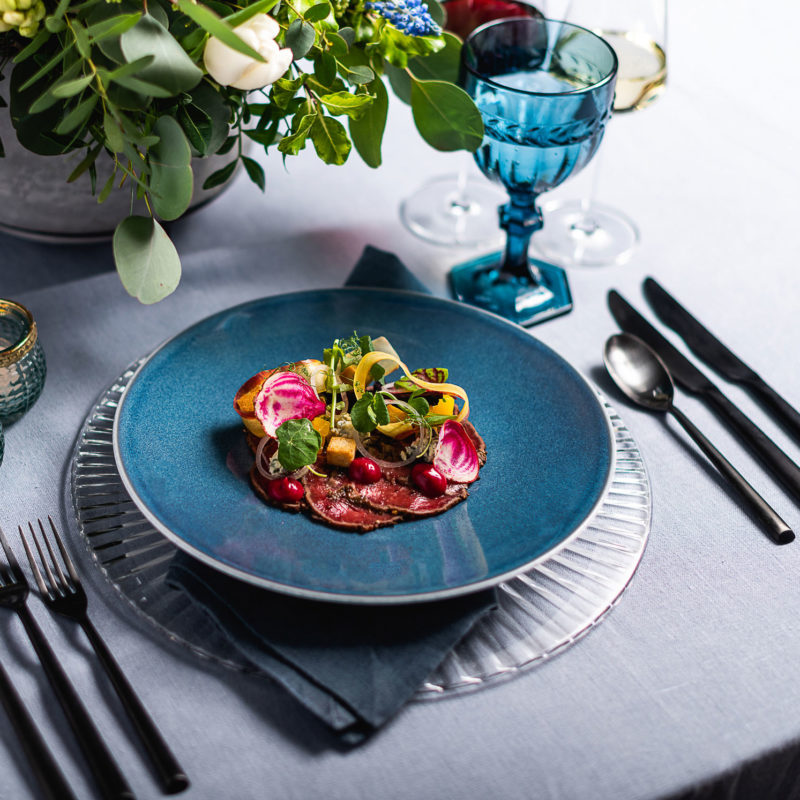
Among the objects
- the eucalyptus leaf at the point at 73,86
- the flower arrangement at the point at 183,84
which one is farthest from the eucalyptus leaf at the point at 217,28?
the eucalyptus leaf at the point at 73,86

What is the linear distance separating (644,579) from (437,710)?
10.1 inches

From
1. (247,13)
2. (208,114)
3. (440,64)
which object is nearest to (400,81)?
(440,64)

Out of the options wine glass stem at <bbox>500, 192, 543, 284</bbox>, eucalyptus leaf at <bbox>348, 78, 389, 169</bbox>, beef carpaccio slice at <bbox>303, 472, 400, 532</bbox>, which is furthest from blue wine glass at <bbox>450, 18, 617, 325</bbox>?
beef carpaccio slice at <bbox>303, 472, 400, 532</bbox>

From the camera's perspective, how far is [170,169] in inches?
31.7

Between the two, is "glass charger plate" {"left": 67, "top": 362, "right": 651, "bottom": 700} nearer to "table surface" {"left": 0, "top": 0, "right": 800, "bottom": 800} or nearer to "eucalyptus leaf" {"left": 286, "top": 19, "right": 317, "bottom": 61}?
"table surface" {"left": 0, "top": 0, "right": 800, "bottom": 800}

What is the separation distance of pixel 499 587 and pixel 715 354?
0.50 m

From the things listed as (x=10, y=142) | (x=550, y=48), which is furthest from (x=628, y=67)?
(x=10, y=142)

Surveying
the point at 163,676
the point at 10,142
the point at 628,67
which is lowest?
the point at 163,676

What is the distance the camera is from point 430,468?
32.7 inches

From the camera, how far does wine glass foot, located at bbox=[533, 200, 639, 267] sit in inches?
50.8

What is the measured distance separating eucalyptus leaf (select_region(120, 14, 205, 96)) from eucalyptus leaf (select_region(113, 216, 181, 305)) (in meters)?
0.16

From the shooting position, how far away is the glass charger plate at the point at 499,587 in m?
0.73

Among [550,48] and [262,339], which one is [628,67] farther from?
[262,339]

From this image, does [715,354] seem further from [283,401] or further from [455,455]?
[283,401]
